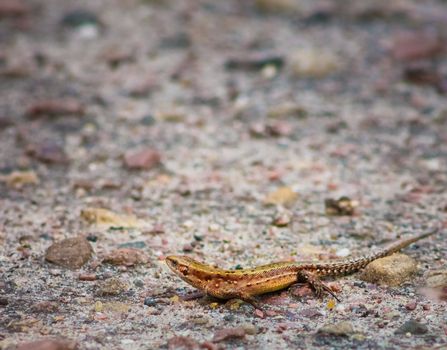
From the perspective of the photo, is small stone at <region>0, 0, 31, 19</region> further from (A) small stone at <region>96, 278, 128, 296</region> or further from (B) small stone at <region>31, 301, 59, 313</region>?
(B) small stone at <region>31, 301, 59, 313</region>

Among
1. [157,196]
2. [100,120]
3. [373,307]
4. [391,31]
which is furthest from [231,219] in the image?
[391,31]

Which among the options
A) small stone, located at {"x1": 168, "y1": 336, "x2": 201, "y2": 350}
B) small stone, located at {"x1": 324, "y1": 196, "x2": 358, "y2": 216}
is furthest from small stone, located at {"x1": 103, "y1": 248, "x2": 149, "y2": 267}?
small stone, located at {"x1": 324, "y1": 196, "x2": 358, "y2": 216}

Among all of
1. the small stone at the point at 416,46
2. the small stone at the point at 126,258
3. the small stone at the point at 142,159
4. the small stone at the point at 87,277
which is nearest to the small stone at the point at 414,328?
the small stone at the point at 126,258

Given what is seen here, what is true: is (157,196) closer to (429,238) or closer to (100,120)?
(100,120)

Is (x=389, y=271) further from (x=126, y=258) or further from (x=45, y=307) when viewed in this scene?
(x=45, y=307)

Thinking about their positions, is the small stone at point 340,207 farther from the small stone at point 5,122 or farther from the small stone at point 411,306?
the small stone at point 5,122

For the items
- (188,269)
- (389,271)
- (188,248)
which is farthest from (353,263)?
(188,248)
